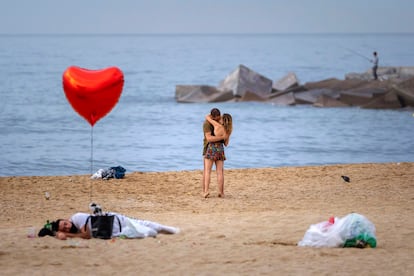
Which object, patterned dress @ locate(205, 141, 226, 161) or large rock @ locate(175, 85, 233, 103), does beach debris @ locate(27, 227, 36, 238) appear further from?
large rock @ locate(175, 85, 233, 103)

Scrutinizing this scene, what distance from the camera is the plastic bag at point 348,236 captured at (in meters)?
10.5

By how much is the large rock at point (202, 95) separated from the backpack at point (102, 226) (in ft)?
99.2

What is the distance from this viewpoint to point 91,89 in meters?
12.6

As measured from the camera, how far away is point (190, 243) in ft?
35.0

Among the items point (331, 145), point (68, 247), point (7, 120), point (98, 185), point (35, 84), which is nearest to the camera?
point (68, 247)

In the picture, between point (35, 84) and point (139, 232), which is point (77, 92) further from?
point (35, 84)

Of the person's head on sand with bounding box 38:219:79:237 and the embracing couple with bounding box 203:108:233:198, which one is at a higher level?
the embracing couple with bounding box 203:108:233:198

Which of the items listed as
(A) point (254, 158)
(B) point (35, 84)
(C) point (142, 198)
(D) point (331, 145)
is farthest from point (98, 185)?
(B) point (35, 84)

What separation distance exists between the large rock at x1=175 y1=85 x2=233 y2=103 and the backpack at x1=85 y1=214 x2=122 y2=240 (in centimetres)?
3024

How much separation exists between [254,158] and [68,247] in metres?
14.7

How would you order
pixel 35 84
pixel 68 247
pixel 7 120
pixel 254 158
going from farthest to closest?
pixel 35 84, pixel 7 120, pixel 254 158, pixel 68 247

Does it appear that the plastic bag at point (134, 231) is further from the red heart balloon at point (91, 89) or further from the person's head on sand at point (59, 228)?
the red heart balloon at point (91, 89)

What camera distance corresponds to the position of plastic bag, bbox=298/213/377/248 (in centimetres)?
1048

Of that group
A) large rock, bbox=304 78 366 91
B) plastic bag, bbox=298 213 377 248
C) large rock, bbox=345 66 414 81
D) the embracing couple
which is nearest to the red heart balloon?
the embracing couple
